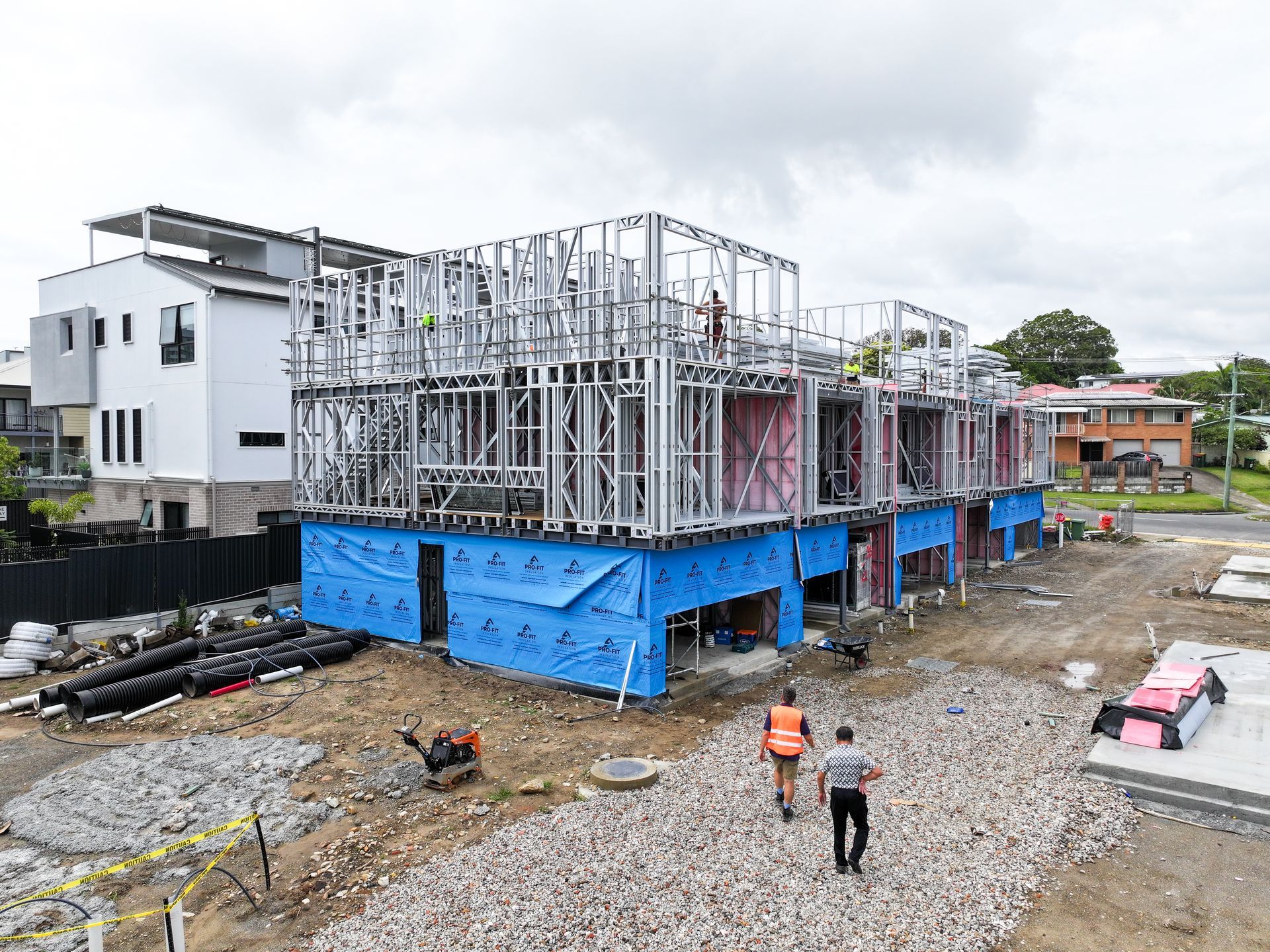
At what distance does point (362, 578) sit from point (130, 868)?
11343 millimetres

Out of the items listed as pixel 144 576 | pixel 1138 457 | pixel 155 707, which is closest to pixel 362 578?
pixel 144 576

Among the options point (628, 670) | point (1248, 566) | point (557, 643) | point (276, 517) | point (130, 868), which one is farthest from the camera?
point (1248, 566)

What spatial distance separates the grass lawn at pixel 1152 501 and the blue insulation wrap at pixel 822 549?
3740 centimetres

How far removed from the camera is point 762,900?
27.3 feet

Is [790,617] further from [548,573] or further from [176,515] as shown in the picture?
[176,515]

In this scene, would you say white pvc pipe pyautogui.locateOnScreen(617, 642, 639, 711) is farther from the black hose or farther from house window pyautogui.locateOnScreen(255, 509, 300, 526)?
house window pyautogui.locateOnScreen(255, 509, 300, 526)

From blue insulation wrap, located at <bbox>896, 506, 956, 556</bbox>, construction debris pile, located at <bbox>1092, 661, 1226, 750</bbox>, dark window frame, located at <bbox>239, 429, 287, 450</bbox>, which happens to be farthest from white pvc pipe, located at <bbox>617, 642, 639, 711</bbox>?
dark window frame, located at <bbox>239, 429, 287, 450</bbox>

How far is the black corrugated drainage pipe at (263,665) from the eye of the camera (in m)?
16.0

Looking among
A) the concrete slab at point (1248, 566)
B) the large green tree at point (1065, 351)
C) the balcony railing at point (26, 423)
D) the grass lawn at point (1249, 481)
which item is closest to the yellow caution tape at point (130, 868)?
the concrete slab at point (1248, 566)

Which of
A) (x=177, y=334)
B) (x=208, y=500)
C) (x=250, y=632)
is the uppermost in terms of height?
(x=177, y=334)

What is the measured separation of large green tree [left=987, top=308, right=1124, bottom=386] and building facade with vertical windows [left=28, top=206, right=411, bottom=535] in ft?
271

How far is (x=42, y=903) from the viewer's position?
343 inches

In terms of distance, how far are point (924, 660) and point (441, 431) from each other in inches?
502

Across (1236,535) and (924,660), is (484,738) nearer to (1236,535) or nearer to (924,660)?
(924,660)
